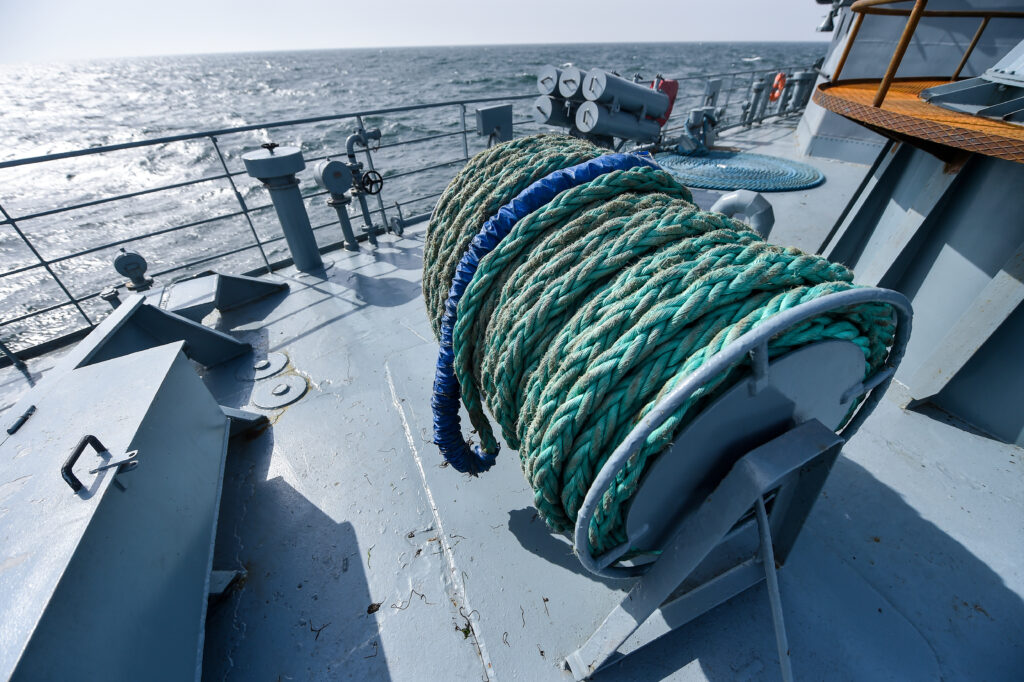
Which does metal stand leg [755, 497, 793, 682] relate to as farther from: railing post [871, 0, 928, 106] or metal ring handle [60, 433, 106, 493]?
metal ring handle [60, 433, 106, 493]

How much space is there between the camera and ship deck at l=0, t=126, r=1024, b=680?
1515 mm

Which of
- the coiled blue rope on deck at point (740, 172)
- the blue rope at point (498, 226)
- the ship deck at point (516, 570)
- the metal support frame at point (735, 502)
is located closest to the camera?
the metal support frame at point (735, 502)

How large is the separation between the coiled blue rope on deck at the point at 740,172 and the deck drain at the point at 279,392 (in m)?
5.09

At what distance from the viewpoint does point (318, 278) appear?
13.5ft

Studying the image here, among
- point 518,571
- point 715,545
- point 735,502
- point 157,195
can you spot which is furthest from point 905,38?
point 157,195

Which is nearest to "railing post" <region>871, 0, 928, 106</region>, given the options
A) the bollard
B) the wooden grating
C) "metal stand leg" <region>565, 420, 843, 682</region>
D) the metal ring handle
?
the wooden grating

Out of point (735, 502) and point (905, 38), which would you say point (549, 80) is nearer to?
point (905, 38)

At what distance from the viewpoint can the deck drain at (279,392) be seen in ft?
8.70

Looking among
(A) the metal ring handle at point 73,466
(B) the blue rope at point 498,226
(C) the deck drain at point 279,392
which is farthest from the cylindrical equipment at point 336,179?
(A) the metal ring handle at point 73,466

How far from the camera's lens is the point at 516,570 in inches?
68.7

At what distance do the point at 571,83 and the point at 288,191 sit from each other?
353cm

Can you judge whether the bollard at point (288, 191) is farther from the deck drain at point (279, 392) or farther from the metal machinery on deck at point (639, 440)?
the deck drain at point (279, 392)

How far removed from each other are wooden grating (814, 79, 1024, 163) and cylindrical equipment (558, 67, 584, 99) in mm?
3464

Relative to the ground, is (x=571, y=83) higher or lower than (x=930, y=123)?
lower
